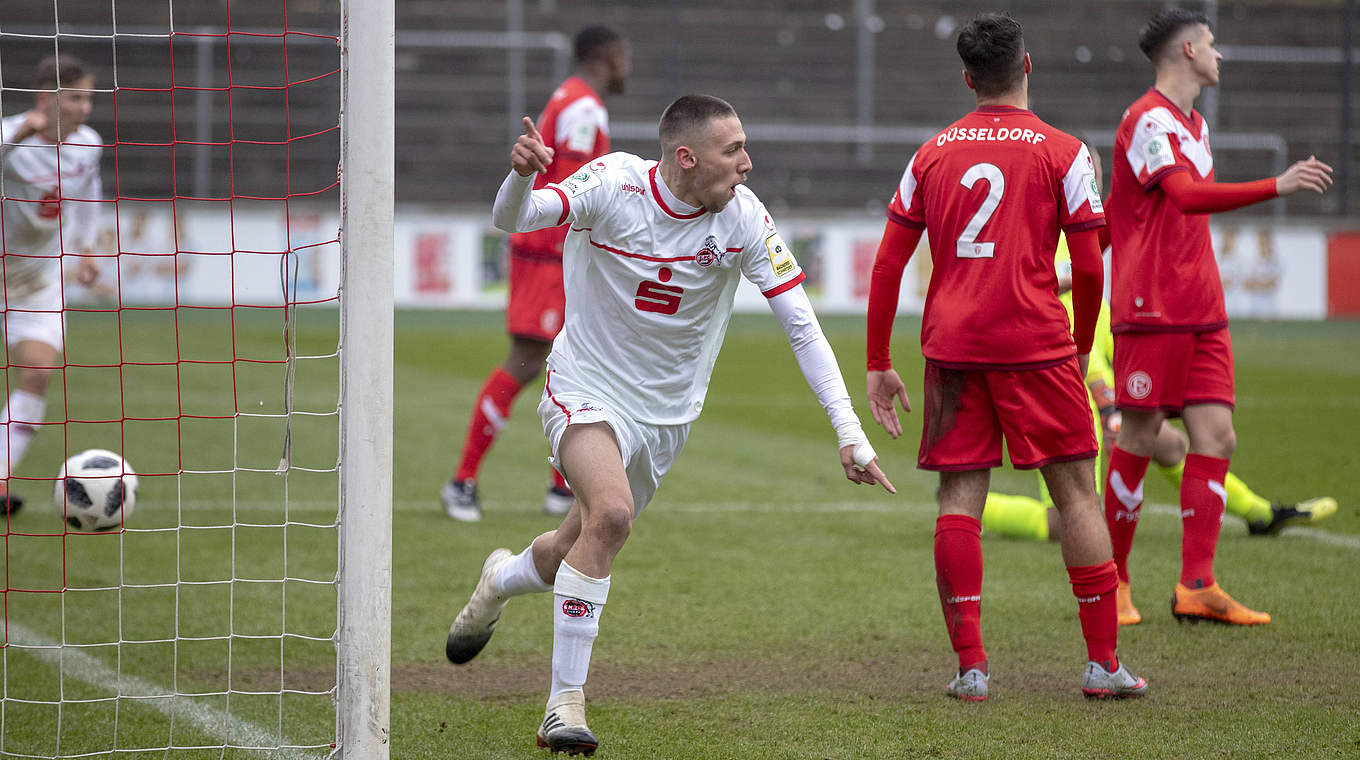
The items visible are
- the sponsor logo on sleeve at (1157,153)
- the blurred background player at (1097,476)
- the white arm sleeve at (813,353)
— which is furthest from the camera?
the blurred background player at (1097,476)

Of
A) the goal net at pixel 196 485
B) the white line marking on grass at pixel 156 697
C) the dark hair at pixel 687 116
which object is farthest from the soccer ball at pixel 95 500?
Result: the dark hair at pixel 687 116

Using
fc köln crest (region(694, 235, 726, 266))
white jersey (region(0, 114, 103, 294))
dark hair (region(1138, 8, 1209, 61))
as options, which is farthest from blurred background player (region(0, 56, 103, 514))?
dark hair (region(1138, 8, 1209, 61))

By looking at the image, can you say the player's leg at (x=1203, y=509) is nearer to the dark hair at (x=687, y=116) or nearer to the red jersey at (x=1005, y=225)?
the red jersey at (x=1005, y=225)

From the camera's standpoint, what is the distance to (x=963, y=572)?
13.5ft

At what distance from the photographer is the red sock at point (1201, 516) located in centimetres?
490

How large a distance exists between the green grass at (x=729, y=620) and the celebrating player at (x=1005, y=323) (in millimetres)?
353

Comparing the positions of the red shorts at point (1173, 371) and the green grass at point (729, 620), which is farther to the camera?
the red shorts at point (1173, 371)

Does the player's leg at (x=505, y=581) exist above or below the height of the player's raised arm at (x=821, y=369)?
below

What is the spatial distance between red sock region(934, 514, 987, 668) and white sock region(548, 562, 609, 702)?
1.10 metres

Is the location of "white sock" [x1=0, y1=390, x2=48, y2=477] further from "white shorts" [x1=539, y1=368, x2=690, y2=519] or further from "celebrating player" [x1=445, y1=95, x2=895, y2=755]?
"white shorts" [x1=539, y1=368, x2=690, y2=519]

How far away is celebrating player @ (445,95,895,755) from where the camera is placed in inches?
147

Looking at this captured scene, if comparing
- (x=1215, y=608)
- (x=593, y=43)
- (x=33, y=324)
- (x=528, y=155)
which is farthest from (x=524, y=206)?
(x=33, y=324)

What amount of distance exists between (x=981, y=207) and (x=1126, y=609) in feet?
5.79

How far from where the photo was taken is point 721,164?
3.80 m
